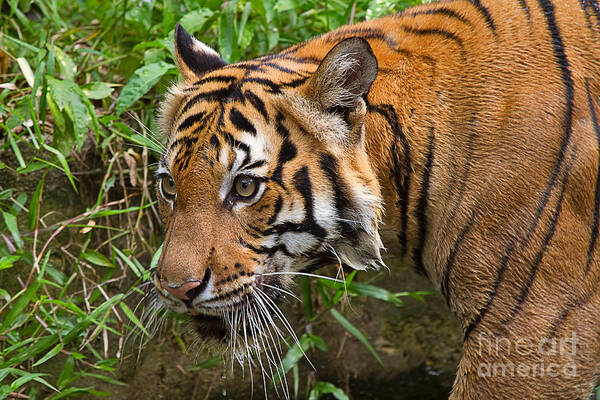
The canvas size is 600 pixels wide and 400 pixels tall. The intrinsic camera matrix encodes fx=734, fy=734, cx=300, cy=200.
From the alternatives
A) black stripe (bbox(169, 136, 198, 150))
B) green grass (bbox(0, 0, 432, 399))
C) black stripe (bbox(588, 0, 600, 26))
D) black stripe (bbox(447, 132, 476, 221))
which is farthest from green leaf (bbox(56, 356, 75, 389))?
black stripe (bbox(588, 0, 600, 26))

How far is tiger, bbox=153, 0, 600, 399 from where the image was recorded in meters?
1.89

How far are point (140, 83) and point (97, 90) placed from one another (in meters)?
0.24

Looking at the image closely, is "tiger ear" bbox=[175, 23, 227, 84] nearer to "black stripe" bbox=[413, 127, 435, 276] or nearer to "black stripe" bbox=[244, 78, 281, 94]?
"black stripe" bbox=[244, 78, 281, 94]

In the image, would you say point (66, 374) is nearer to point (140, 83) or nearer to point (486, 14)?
point (140, 83)

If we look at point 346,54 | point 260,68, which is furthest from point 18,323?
point 346,54

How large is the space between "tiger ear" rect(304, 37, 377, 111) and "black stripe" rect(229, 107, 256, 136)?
0.57ft

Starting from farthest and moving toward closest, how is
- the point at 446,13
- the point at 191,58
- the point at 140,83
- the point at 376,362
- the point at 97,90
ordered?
the point at 376,362 → the point at 97,90 → the point at 140,83 → the point at 191,58 → the point at 446,13

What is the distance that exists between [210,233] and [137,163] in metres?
1.26

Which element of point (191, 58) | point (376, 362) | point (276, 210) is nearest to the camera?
point (276, 210)

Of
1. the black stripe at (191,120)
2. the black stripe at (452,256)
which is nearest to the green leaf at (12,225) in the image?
the black stripe at (191,120)

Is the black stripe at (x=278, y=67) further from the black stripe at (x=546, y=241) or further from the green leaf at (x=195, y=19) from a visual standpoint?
the green leaf at (x=195, y=19)

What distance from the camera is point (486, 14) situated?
2.10 metres

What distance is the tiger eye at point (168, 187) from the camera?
2041 mm

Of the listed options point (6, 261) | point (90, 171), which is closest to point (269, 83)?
point (6, 261)
